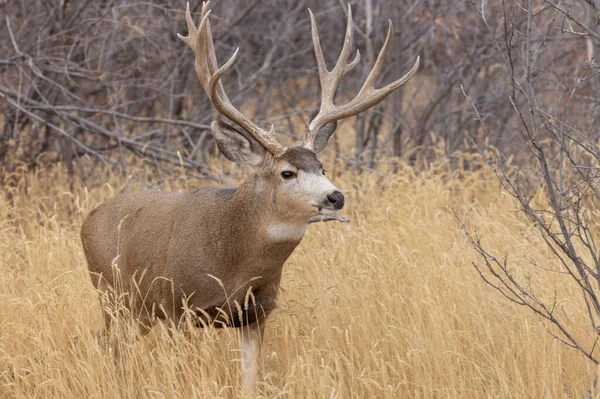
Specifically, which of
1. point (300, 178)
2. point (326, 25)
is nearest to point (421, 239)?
point (300, 178)

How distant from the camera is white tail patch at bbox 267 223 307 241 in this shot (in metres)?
4.28

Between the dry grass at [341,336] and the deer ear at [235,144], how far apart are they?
2.63 feet

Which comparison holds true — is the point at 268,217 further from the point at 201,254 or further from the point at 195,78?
the point at 195,78

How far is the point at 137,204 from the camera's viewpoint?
4.98m

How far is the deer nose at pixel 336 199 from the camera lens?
4035 millimetres

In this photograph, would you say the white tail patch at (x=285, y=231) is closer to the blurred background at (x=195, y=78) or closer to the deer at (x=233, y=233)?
the deer at (x=233, y=233)

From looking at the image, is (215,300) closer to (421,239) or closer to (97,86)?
(421,239)

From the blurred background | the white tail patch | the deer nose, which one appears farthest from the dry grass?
the blurred background

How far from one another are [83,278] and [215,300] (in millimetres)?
1368

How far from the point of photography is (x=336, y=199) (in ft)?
13.2

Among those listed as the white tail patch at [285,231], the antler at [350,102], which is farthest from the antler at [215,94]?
the white tail patch at [285,231]

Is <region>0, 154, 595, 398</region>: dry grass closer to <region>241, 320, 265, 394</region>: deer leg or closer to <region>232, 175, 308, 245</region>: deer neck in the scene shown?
<region>241, 320, 265, 394</region>: deer leg

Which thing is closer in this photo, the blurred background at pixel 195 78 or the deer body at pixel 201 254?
the deer body at pixel 201 254

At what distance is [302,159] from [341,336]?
0.92 meters
